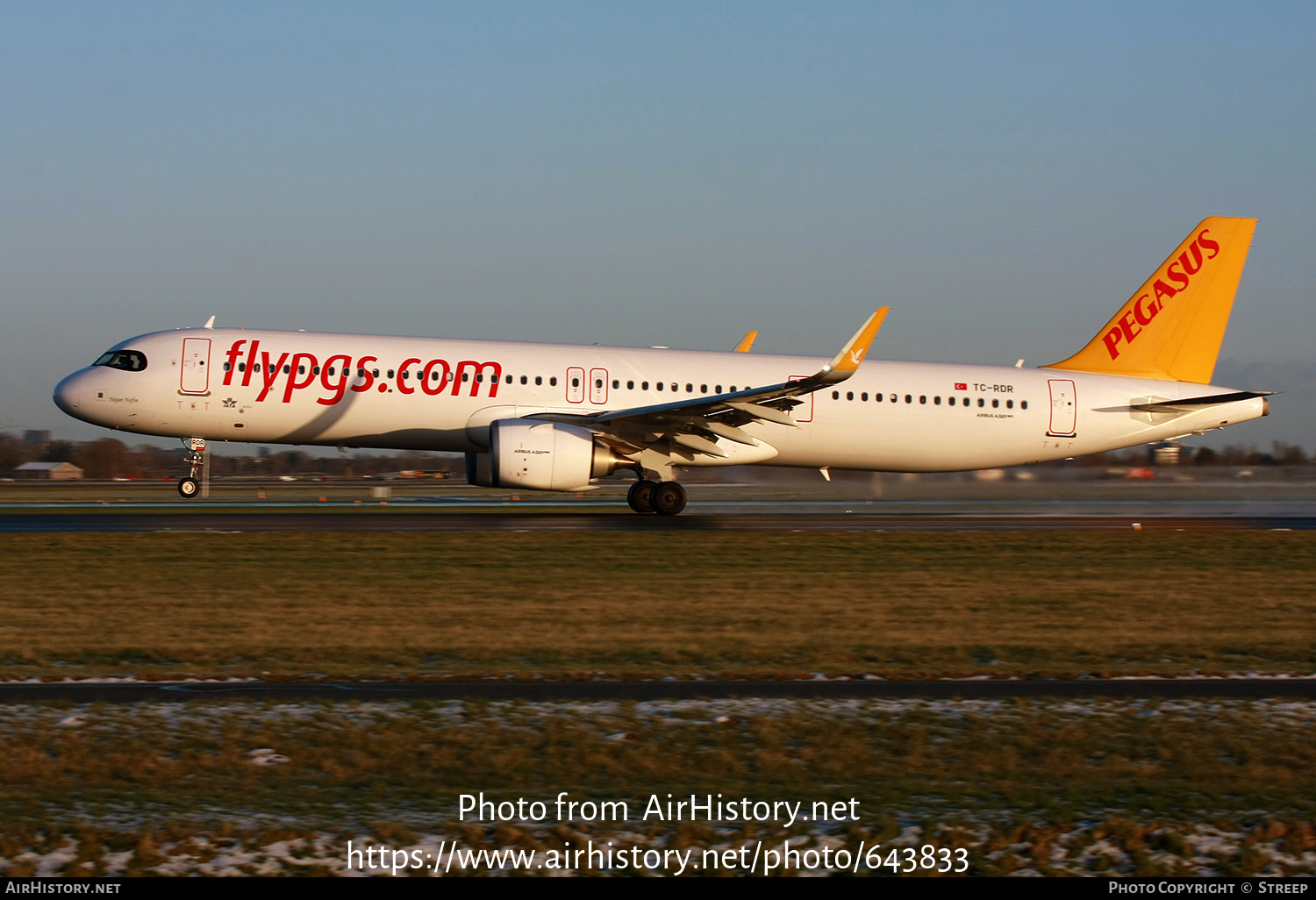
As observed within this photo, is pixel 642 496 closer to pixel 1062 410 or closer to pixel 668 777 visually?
pixel 1062 410

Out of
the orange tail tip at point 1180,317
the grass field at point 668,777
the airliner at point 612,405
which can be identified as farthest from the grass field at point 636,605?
the orange tail tip at point 1180,317

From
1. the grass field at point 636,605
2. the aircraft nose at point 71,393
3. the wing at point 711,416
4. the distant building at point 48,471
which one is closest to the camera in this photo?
the grass field at point 636,605

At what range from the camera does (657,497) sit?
25.5m

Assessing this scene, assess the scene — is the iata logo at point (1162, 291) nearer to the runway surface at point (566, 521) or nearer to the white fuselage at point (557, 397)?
the white fuselage at point (557, 397)

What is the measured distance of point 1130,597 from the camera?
1442cm

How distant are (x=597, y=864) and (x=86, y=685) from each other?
555 cm

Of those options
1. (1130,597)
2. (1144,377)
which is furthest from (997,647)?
(1144,377)

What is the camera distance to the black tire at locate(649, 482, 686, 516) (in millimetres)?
25406

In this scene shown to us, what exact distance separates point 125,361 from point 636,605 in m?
16.9

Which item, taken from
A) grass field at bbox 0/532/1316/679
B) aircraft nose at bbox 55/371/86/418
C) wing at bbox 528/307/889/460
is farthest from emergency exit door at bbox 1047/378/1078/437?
aircraft nose at bbox 55/371/86/418

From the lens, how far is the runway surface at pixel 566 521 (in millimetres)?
21734

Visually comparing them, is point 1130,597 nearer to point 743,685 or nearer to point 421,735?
point 743,685

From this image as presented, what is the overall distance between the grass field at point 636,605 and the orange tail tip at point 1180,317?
10.3m

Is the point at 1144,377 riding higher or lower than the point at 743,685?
higher
